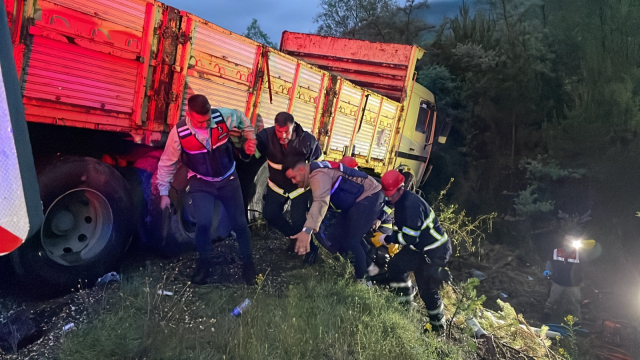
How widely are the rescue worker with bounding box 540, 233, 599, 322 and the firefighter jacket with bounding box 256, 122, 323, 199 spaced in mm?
4666

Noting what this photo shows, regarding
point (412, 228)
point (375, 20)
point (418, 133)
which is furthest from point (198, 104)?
point (375, 20)

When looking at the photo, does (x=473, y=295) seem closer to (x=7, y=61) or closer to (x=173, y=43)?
(x=173, y=43)

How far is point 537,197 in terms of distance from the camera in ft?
30.0

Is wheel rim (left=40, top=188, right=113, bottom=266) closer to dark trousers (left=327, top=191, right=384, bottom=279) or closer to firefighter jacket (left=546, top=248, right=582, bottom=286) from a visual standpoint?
dark trousers (left=327, top=191, right=384, bottom=279)

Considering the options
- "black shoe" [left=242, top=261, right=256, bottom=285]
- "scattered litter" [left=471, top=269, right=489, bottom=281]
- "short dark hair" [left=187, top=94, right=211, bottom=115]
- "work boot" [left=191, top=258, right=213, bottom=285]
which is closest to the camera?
"short dark hair" [left=187, top=94, right=211, bottom=115]

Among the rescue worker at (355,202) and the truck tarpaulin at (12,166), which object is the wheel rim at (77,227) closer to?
the rescue worker at (355,202)

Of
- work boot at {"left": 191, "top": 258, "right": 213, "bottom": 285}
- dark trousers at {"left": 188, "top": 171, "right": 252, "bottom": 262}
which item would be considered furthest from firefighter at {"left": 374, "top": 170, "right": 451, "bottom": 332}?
work boot at {"left": 191, "top": 258, "right": 213, "bottom": 285}

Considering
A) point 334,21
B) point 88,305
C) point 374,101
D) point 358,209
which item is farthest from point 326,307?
point 334,21

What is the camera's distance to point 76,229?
123 inches

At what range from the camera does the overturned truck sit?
2606 mm

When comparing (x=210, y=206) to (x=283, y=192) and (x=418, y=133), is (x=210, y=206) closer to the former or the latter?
(x=283, y=192)

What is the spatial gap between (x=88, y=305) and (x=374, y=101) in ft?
16.8

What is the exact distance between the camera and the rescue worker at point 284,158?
3.89 m

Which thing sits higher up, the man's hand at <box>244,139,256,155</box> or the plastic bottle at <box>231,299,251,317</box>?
the man's hand at <box>244,139,256,155</box>
